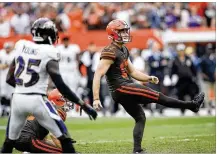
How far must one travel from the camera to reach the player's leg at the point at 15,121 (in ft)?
23.8

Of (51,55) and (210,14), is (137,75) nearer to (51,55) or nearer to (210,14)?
(51,55)

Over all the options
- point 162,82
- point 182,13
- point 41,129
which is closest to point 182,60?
point 162,82

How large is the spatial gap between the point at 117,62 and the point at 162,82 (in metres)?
8.91

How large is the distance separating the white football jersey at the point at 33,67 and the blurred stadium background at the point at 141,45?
577 centimetres

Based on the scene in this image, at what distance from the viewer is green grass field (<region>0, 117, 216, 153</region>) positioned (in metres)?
9.65

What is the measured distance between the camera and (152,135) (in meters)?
11.9

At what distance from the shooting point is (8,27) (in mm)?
19719

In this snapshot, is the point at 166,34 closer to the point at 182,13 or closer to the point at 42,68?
the point at 182,13

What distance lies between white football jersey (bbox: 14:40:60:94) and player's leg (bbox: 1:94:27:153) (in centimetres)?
12

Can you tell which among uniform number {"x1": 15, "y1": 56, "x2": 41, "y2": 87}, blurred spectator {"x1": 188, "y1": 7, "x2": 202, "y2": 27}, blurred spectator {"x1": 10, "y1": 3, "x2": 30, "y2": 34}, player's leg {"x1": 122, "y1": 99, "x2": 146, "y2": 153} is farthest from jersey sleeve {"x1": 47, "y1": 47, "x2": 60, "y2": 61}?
blurred spectator {"x1": 188, "y1": 7, "x2": 202, "y2": 27}

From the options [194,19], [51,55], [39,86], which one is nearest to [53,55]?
[51,55]

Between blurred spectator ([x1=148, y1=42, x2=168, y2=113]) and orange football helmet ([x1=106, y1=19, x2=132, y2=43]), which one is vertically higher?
orange football helmet ([x1=106, y1=19, x2=132, y2=43])

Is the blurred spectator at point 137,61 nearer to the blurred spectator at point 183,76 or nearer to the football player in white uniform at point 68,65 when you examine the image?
the blurred spectator at point 183,76

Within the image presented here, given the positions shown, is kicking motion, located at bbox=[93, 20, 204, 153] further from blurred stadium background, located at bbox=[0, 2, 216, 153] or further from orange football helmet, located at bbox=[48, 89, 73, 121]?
blurred stadium background, located at bbox=[0, 2, 216, 153]
